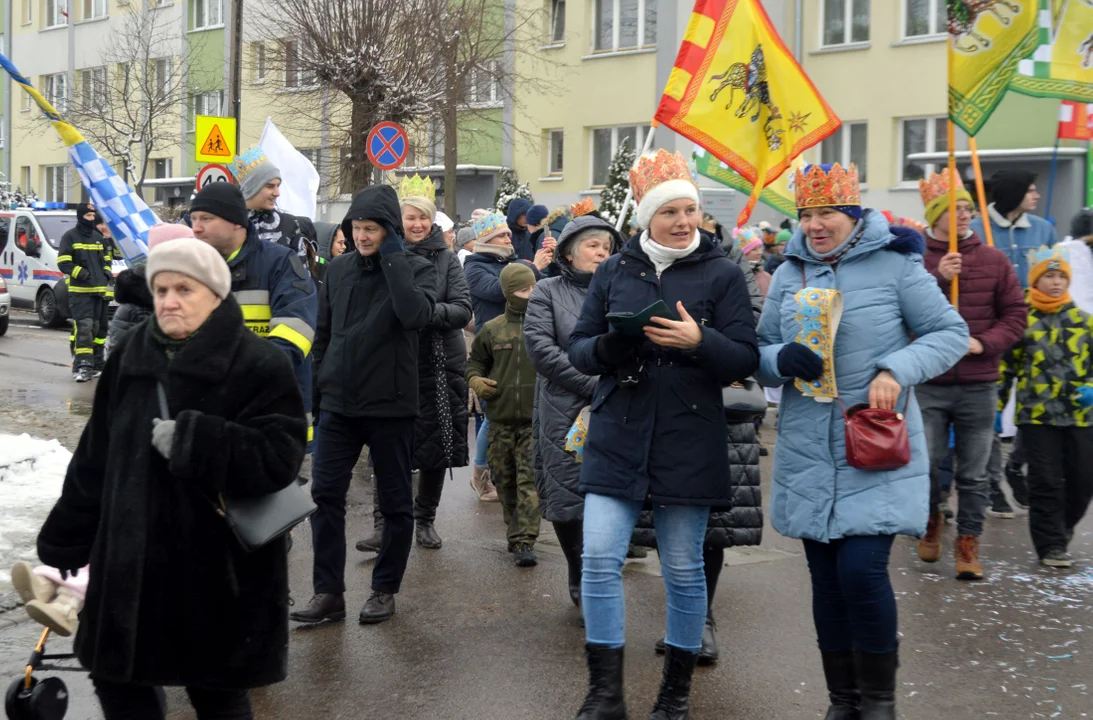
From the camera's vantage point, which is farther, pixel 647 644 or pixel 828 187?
pixel 647 644

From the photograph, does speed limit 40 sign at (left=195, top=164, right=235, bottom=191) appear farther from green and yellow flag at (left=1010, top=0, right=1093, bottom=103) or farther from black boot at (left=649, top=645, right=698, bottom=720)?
black boot at (left=649, top=645, right=698, bottom=720)

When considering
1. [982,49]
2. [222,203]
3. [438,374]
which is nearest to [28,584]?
[222,203]

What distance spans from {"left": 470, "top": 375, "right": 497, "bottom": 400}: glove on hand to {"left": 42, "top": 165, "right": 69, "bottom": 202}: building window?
45388 millimetres

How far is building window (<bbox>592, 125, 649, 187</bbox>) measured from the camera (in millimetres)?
32562

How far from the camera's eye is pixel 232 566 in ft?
12.5

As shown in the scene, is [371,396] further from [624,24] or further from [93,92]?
[93,92]

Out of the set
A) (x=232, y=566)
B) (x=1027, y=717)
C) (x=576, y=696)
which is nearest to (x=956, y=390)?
(x=1027, y=717)

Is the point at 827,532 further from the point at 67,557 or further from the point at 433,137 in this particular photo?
the point at 433,137

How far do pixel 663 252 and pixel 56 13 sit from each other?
49.2 metres

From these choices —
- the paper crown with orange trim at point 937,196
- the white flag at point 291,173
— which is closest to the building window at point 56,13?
the white flag at point 291,173

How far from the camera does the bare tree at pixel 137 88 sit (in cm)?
3647

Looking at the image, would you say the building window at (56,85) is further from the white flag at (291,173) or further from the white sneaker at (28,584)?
the white sneaker at (28,584)

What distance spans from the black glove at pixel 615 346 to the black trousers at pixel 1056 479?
3.73 meters

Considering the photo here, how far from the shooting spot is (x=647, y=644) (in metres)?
6.08
